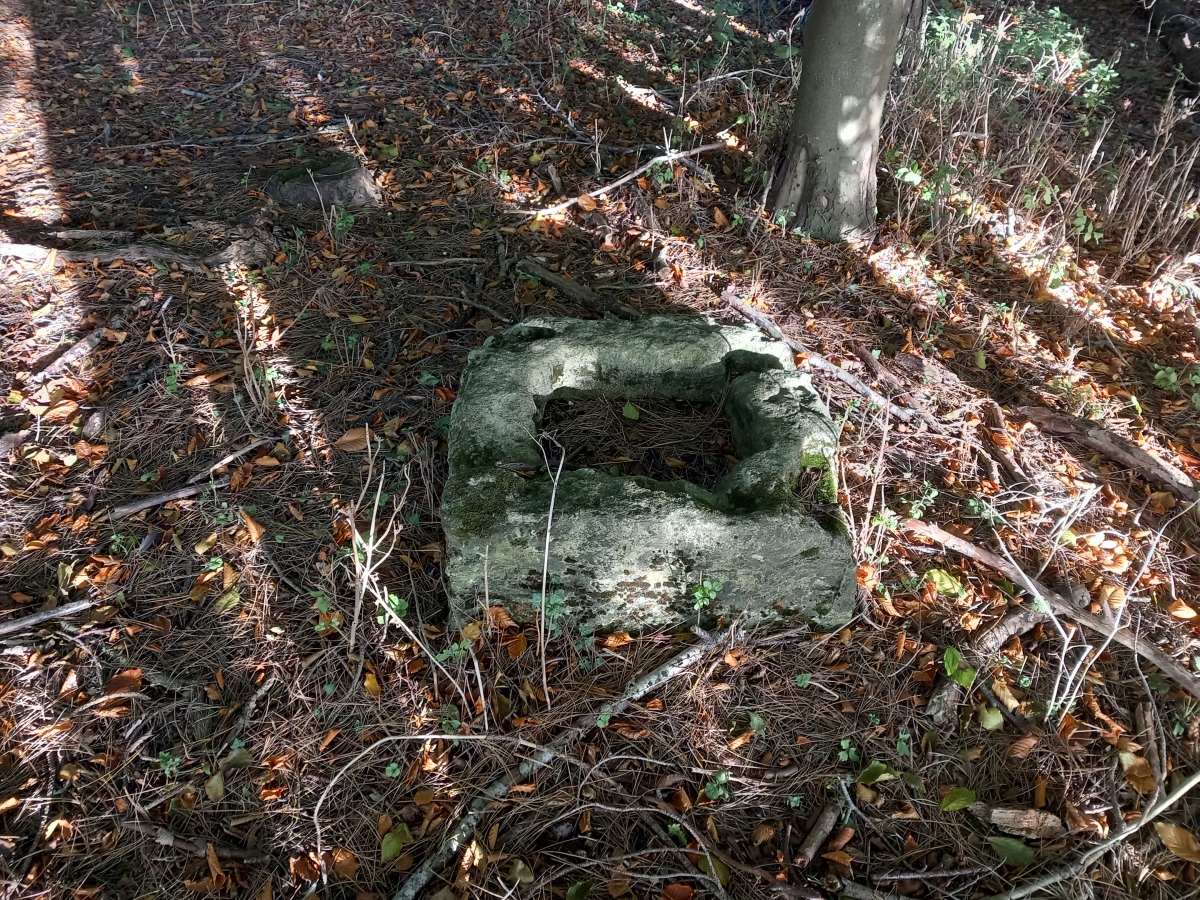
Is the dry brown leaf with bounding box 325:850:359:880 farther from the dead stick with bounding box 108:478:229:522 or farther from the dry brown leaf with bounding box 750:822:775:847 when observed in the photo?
the dead stick with bounding box 108:478:229:522

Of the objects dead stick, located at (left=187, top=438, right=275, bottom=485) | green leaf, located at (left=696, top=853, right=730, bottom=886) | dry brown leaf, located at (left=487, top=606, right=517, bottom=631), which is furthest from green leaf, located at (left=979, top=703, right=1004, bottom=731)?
dead stick, located at (left=187, top=438, right=275, bottom=485)

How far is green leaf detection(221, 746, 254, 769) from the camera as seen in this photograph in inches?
80.8

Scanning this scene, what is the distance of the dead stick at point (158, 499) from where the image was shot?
8.56ft

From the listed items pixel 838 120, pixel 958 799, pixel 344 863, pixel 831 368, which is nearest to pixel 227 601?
pixel 344 863

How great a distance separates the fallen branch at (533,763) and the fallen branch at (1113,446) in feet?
6.37

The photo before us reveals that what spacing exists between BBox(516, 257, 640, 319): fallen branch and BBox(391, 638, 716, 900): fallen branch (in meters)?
1.79

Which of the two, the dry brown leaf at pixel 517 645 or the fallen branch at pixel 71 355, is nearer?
the dry brown leaf at pixel 517 645

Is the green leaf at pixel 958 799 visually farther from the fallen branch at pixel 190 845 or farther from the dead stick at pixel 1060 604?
the fallen branch at pixel 190 845

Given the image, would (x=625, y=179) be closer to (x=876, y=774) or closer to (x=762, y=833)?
(x=876, y=774)

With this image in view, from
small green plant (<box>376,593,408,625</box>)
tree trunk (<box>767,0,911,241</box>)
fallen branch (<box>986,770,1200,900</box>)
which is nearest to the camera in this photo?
fallen branch (<box>986,770,1200,900</box>)

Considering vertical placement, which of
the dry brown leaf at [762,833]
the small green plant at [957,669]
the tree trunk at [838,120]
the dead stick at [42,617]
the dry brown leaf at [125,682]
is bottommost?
the dry brown leaf at [125,682]

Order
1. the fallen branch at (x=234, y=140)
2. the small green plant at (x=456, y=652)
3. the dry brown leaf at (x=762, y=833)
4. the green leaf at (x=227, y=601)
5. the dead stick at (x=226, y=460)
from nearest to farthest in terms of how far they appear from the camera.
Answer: the dry brown leaf at (x=762, y=833) → the small green plant at (x=456, y=652) → the green leaf at (x=227, y=601) → the dead stick at (x=226, y=460) → the fallen branch at (x=234, y=140)

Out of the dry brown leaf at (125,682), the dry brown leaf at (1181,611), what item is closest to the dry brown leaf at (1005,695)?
the dry brown leaf at (1181,611)

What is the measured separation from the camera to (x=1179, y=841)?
6.17 feet
